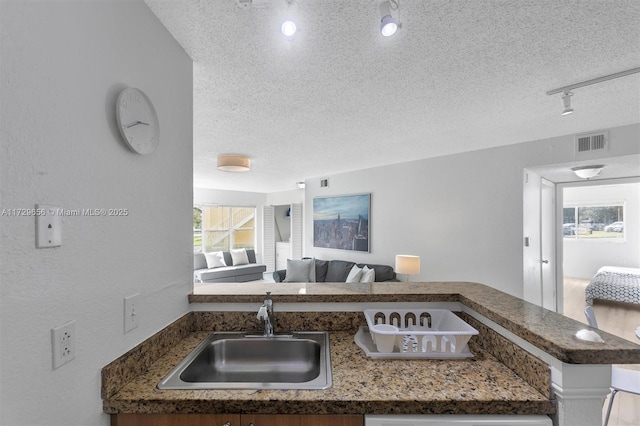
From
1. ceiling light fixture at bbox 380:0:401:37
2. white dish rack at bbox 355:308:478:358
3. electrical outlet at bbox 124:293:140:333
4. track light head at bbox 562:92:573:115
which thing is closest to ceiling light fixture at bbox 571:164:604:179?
track light head at bbox 562:92:573:115

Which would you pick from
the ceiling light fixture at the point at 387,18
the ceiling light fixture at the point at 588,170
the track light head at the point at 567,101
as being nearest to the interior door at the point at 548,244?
the ceiling light fixture at the point at 588,170

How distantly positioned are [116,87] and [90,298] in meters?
0.68

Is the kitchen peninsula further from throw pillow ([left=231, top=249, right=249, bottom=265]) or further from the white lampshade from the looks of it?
throw pillow ([left=231, top=249, right=249, bottom=265])

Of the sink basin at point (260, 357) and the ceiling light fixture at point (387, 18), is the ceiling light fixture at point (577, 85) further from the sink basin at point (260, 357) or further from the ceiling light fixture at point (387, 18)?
the sink basin at point (260, 357)

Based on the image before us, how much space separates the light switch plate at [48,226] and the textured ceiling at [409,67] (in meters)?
0.88

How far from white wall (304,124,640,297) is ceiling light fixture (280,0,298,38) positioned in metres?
2.87

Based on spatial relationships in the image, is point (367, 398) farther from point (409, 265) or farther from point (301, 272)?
point (301, 272)

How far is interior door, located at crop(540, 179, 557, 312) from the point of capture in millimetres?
3357

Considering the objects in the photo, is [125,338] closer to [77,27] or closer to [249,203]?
[77,27]

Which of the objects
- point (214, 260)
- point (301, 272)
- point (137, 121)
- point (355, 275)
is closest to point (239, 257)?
point (214, 260)

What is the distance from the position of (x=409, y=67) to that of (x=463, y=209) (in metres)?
2.31

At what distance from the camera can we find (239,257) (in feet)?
21.5

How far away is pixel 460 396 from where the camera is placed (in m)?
0.84

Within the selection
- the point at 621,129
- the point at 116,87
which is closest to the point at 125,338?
the point at 116,87
